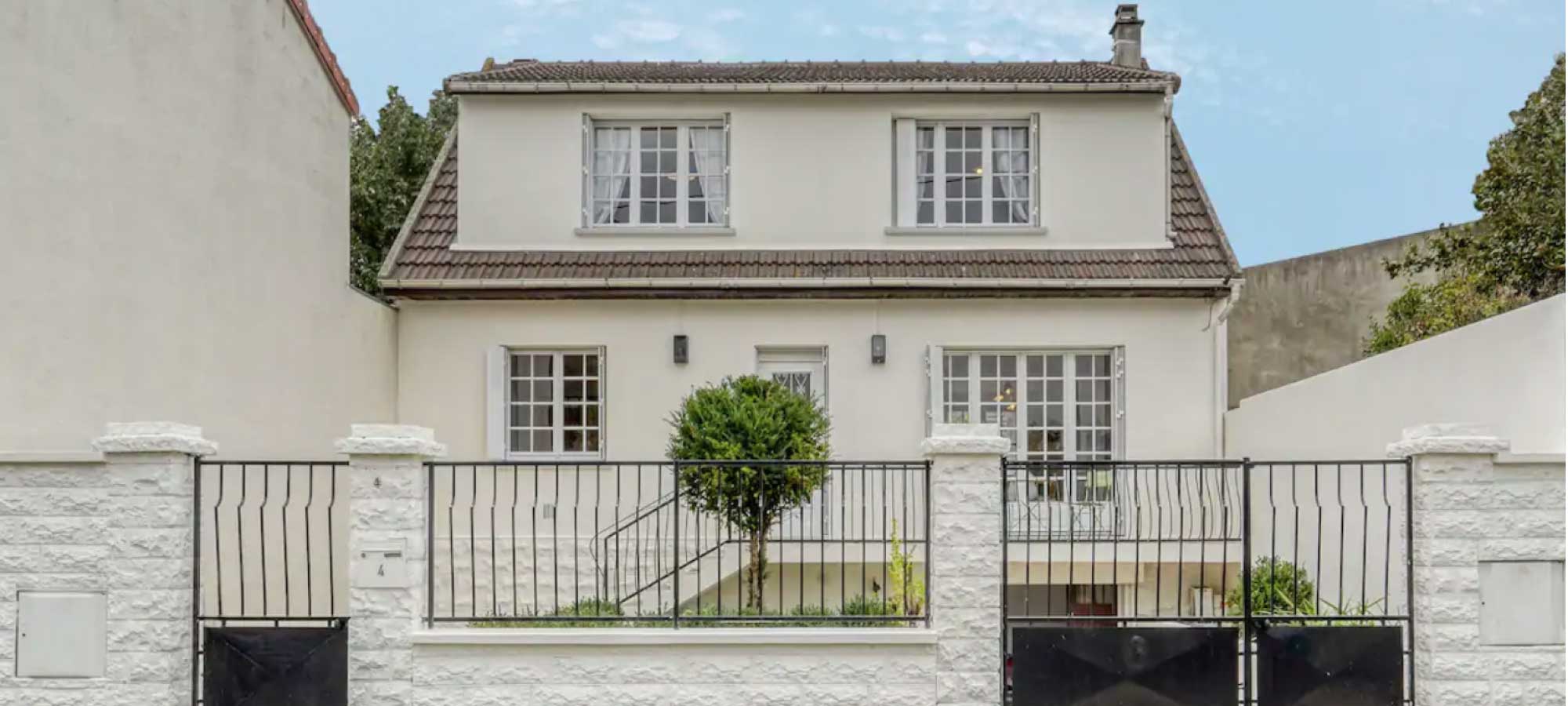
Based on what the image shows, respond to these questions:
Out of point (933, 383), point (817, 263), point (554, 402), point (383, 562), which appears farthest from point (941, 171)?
point (383, 562)

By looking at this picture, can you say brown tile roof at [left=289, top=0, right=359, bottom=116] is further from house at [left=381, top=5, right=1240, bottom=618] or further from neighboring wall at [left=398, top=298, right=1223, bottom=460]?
neighboring wall at [left=398, top=298, right=1223, bottom=460]

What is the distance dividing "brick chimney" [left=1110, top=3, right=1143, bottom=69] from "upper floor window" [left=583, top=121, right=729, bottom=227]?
17.6ft

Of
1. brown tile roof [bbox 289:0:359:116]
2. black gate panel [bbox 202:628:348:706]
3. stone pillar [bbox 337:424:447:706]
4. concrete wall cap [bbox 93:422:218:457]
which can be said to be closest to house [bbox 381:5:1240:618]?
brown tile roof [bbox 289:0:359:116]

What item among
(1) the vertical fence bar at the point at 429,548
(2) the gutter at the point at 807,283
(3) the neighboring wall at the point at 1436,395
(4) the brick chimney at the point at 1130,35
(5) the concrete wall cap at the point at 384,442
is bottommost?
(1) the vertical fence bar at the point at 429,548

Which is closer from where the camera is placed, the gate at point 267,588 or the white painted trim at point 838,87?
the gate at point 267,588

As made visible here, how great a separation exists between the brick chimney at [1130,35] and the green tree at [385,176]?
39.2 ft

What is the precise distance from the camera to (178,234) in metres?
7.82

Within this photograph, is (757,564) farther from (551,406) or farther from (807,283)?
(551,406)

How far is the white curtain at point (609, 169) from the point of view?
439 inches

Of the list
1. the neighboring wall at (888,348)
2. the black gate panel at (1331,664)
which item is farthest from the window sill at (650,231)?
the black gate panel at (1331,664)

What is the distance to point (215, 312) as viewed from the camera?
8242 millimetres

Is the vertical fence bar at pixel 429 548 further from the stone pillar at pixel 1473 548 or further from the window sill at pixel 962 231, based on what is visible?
the stone pillar at pixel 1473 548

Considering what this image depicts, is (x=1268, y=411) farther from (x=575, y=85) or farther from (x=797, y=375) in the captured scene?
(x=575, y=85)

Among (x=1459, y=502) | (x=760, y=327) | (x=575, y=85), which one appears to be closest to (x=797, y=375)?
(x=760, y=327)
